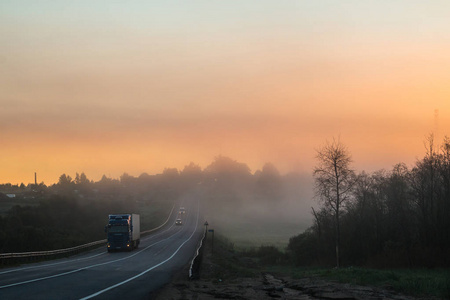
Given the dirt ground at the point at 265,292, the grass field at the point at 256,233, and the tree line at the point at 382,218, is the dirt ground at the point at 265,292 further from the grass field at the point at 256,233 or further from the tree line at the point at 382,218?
the grass field at the point at 256,233

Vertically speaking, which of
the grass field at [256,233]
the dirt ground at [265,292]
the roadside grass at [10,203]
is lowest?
the grass field at [256,233]

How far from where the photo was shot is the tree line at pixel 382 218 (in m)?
37.7

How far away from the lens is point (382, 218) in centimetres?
4709

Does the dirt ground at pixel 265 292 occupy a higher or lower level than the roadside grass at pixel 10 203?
lower

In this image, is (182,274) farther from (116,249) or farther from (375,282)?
(116,249)

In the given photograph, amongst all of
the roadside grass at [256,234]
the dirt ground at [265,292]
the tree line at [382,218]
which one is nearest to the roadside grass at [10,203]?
the roadside grass at [256,234]

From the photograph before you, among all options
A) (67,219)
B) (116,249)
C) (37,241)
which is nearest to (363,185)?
(116,249)

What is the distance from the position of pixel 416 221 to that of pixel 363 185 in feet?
34.4

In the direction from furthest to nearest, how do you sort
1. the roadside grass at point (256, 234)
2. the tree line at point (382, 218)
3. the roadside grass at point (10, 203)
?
the roadside grass at point (10, 203) < the roadside grass at point (256, 234) < the tree line at point (382, 218)

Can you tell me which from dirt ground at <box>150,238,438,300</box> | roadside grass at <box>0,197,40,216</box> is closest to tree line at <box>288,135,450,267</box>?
dirt ground at <box>150,238,438,300</box>

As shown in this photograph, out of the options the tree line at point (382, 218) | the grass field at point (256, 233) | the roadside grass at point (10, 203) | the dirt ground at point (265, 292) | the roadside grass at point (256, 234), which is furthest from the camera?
the roadside grass at point (10, 203)

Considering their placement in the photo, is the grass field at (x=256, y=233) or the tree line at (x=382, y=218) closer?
the tree line at (x=382, y=218)

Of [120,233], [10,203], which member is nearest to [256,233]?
[10,203]

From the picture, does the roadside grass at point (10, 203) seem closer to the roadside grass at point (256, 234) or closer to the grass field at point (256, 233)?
the grass field at point (256, 233)
